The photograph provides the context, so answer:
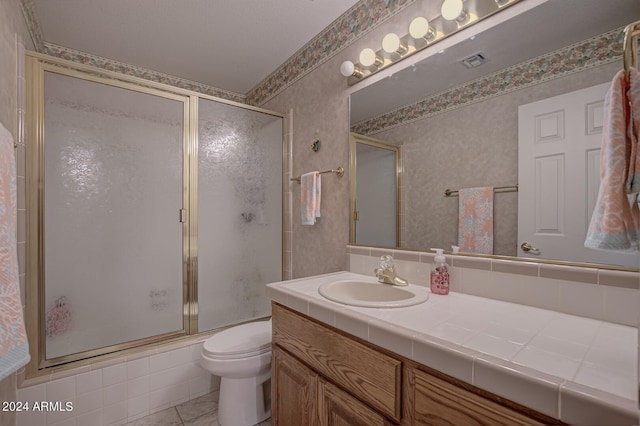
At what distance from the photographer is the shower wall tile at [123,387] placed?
4.56ft

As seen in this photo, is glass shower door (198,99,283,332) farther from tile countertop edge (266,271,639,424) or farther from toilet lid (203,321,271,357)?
tile countertop edge (266,271,639,424)

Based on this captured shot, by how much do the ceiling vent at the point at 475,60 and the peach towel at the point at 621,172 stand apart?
2.02 ft

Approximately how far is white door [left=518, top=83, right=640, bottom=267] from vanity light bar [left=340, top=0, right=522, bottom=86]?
44 cm

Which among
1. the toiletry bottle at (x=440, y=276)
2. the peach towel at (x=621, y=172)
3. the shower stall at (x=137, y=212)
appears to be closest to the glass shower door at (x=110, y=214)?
the shower stall at (x=137, y=212)

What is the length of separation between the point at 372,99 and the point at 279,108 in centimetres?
102

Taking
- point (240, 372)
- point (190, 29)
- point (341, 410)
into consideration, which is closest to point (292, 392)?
point (341, 410)

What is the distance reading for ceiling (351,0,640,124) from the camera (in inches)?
33.8

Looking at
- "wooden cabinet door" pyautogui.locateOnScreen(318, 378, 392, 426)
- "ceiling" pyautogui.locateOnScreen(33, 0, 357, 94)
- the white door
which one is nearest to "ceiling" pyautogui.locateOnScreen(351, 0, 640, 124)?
the white door

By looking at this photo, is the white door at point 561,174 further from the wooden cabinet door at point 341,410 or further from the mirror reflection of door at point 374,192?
the wooden cabinet door at point 341,410

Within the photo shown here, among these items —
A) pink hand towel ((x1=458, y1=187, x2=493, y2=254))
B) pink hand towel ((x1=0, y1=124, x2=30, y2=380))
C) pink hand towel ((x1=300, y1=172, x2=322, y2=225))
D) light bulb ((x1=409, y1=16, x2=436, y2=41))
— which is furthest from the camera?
pink hand towel ((x1=300, y1=172, x2=322, y2=225))

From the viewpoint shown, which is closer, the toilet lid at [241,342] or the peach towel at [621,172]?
the peach towel at [621,172]

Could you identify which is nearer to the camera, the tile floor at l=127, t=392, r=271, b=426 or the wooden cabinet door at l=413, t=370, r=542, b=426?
the wooden cabinet door at l=413, t=370, r=542, b=426

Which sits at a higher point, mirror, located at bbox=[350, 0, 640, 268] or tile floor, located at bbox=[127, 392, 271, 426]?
mirror, located at bbox=[350, 0, 640, 268]

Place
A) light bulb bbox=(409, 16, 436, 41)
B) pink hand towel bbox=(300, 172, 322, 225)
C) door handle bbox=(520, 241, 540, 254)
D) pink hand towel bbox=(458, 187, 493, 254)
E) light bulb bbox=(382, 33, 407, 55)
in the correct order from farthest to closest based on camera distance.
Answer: pink hand towel bbox=(300, 172, 322, 225), light bulb bbox=(382, 33, 407, 55), light bulb bbox=(409, 16, 436, 41), pink hand towel bbox=(458, 187, 493, 254), door handle bbox=(520, 241, 540, 254)
